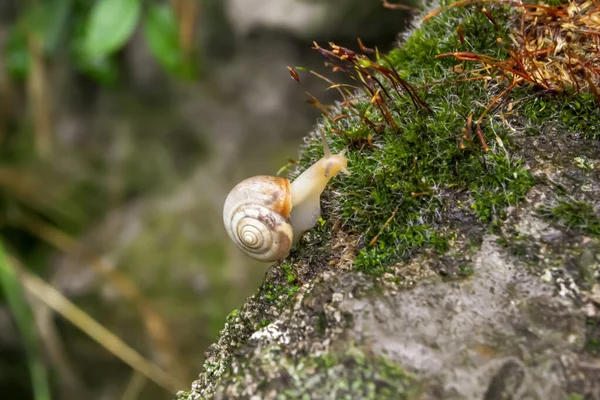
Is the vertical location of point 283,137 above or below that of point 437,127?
above

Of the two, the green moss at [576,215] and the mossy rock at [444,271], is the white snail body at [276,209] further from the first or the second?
the green moss at [576,215]

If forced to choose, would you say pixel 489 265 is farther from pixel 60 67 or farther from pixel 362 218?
pixel 60 67

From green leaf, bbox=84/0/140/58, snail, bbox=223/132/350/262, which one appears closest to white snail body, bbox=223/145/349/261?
snail, bbox=223/132/350/262

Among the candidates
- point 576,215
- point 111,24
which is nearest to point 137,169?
point 111,24

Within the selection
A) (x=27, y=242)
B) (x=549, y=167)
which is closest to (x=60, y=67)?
(x=27, y=242)

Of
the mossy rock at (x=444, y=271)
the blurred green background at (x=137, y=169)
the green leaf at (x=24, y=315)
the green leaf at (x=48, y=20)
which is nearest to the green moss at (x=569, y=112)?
the mossy rock at (x=444, y=271)

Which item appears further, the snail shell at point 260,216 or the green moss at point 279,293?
the snail shell at point 260,216

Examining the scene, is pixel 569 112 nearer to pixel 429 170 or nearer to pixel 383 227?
pixel 429 170

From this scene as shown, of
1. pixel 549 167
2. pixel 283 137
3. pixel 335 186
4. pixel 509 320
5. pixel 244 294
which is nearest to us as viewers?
pixel 509 320
